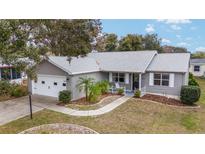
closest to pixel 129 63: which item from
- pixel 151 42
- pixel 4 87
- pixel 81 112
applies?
pixel 81 112

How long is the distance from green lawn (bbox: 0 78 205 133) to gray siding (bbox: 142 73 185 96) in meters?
3.12

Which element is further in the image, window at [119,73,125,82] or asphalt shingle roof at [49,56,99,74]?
window at [119,73,125,82]

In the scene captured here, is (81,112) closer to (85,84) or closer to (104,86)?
(85,84)

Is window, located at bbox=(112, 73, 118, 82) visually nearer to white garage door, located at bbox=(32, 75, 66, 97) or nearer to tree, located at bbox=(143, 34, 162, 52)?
white garage door, located at bbox=(32, 75, 66, 97)

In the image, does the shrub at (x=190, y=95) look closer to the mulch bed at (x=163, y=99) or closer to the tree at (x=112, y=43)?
the mulch bed at (x=163, y=99)

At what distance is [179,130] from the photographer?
9.20 meters

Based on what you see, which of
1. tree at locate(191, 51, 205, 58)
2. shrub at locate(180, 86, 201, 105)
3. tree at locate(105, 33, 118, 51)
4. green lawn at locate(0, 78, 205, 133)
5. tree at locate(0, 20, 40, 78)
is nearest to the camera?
tree at locate(0, 20, 40, 78)

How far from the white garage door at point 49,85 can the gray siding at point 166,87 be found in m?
7.45

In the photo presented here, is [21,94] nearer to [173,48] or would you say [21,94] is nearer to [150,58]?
[150,58]

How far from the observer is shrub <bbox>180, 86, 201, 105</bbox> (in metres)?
13.9

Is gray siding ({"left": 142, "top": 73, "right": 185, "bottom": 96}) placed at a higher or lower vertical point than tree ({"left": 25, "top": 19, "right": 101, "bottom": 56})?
lower

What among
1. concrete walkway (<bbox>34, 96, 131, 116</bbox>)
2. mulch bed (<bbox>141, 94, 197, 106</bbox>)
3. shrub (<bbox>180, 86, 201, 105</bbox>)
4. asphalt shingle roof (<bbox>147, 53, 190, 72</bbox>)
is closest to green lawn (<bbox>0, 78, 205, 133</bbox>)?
concrete walkway (<bbox>34, 96, 131, 116</bbox>)

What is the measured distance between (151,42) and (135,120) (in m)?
28.1

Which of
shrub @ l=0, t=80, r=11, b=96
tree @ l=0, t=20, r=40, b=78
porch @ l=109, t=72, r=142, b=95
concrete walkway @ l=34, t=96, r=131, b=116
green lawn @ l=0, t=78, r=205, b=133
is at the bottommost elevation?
green lawn @ l=0, t=78, r=205, b=133
